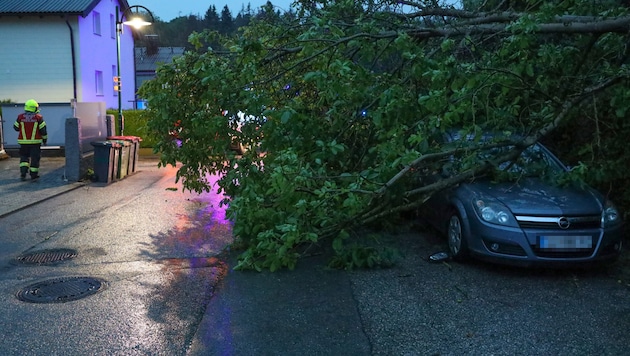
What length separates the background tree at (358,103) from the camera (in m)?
5.35

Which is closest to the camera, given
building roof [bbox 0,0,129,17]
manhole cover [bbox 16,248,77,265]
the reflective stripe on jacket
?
manhole cover [bbox 16,248,77,265]

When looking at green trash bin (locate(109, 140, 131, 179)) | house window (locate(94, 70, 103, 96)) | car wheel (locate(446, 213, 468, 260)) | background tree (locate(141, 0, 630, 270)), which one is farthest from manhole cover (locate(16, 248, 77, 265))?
house window (locate(94, 70, 103, 96))

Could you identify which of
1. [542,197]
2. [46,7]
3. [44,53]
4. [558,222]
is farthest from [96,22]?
[558,222]

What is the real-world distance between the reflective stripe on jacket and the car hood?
9.94m

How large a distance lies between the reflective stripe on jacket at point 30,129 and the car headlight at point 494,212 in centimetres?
1013

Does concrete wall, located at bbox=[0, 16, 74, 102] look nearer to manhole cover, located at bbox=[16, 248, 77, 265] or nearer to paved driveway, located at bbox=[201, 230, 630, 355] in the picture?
manhole cover, located at bbox=[16, 248, 77, 265]

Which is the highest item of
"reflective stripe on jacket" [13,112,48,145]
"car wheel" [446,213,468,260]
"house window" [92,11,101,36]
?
"house window" [92,11,101,36]

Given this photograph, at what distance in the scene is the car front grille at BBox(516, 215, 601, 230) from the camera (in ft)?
18.4

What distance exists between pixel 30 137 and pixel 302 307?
32.2ft

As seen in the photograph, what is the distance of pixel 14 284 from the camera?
5.72m

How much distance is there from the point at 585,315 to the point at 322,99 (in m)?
3.23

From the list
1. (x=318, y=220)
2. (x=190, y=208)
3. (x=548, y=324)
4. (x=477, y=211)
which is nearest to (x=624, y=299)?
(x=548, y=324)

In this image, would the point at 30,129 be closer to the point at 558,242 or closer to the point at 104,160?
the point at 104,160

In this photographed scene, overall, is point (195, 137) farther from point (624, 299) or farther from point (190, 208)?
point (624, 299)
